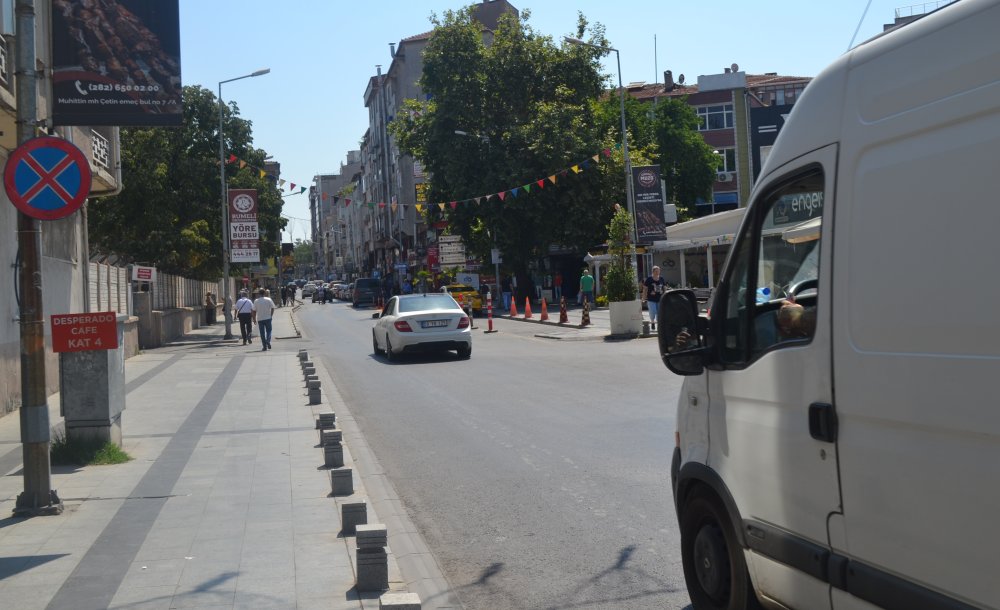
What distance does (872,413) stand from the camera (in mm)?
3355

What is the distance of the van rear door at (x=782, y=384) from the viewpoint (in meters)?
3.73

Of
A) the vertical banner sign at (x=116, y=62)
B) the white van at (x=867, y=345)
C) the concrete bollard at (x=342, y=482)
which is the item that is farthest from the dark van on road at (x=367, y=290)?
the white van at (x=867, y=345)

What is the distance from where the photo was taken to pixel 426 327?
71.6 feet

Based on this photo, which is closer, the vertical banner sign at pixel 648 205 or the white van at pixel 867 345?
the white van at pixel 867 345

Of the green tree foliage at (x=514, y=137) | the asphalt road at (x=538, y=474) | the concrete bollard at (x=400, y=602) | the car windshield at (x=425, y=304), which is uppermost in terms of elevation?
the green tree foliage at (x=514, y=137)

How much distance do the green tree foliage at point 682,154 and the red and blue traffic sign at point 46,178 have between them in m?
59.8

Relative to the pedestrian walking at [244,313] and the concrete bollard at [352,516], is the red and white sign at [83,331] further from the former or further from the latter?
the pedestrian walking at [244,313]

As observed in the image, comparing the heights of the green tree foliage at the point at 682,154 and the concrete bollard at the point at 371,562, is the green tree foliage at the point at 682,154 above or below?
above

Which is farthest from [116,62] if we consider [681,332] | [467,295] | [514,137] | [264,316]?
[514,137]

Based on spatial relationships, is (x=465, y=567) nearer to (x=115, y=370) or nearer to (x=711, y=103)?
(x=115, y=370)

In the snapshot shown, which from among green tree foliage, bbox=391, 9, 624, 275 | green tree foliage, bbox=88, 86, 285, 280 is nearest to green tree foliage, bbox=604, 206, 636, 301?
green tree foliage, bbox=88, 86, 285, 280

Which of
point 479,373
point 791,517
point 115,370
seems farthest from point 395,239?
point 791,517

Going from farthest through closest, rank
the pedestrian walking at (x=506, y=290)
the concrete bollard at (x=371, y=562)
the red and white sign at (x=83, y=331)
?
the pedestrian walking at (x=506, y=290)
the red and white sign at (x=83, y=331)
the concrete bollard at (x=371, y=562)

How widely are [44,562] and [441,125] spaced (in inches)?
1887
